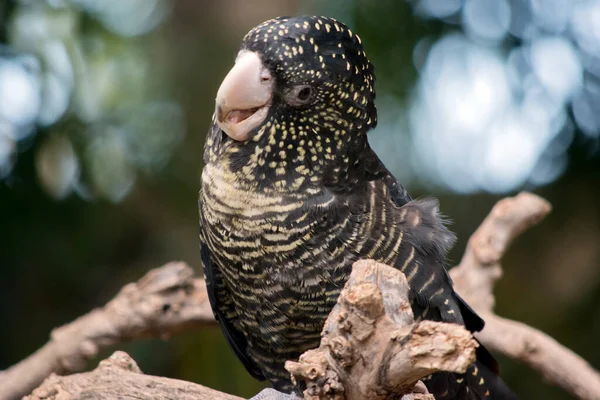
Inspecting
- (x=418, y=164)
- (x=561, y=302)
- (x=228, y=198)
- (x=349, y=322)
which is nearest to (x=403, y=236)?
(x=228, y=198)

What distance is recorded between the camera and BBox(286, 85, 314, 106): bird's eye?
6.48 ft

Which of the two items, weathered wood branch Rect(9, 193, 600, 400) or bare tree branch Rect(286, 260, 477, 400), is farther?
weathered wood branch Rect(9, 193, 600, 400)

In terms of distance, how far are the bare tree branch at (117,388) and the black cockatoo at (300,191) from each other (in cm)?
38

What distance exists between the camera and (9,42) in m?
3.95

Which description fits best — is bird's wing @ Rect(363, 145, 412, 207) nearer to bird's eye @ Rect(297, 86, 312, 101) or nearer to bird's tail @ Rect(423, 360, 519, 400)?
bird's eye @ Rect(297, 86, 312, 101)

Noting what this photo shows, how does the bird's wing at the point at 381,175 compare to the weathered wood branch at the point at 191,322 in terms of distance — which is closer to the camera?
the bird's wing at the point at 381,175

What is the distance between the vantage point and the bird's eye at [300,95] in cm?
198

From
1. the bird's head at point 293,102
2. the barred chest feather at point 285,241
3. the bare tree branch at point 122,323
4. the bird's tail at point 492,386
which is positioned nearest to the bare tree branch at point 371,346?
the barred chest feather at point 285,241

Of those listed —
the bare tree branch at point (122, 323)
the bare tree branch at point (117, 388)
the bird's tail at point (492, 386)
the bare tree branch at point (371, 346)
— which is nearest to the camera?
the bare tree branch at point (371, 346)

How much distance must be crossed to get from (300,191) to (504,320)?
69.0 inches

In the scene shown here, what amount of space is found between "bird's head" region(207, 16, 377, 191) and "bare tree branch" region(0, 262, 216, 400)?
109cm

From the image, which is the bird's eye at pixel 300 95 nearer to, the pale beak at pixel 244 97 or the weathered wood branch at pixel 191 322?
the pale beak at pixel 244 97

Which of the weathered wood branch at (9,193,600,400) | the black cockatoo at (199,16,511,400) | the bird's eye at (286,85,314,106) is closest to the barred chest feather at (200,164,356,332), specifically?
the black cockatoo at (199,16,511,400)

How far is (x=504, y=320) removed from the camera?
3.28m
